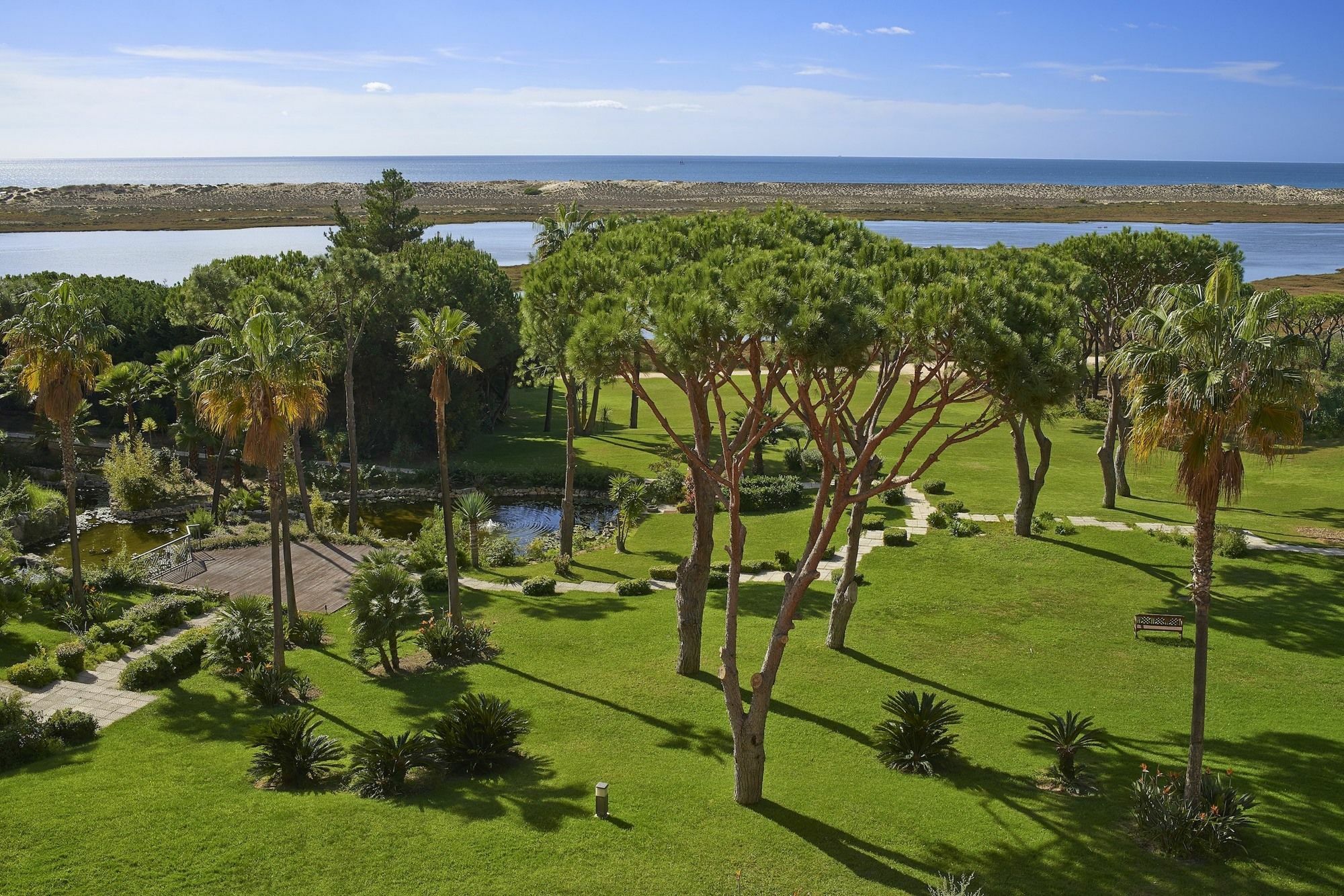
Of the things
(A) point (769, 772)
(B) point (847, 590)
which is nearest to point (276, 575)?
(A) point (769, 772)

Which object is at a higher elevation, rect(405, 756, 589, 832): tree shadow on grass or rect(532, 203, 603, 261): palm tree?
rect(532, 203, 603, 261): palm tree

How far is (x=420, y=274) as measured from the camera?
50.7 m

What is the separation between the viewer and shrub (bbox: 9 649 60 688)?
22.2 metres

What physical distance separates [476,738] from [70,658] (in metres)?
11.6

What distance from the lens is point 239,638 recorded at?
23625mm

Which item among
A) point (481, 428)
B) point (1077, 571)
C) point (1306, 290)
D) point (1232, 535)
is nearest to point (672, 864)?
point (1077, 571)

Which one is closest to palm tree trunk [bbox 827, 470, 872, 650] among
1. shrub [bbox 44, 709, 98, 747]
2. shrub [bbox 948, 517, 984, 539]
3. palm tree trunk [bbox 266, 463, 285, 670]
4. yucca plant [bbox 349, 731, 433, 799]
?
shrub [bbox 948, 517, 984, 539]

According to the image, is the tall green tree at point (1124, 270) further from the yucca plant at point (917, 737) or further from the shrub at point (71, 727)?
the shrub at point (71, 727)

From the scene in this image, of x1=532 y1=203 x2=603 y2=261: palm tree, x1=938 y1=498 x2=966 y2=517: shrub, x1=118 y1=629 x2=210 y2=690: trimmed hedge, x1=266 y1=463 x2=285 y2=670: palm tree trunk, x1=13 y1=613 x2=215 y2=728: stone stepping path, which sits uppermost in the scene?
x1=532 y1=203 x2=603 y2=261: palm tree

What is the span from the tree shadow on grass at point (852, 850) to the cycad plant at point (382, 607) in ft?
33.3

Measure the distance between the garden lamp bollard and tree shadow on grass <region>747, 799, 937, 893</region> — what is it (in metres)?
2.44

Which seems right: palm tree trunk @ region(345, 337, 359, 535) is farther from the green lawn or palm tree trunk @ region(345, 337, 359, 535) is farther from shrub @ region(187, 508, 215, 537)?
the green lawn

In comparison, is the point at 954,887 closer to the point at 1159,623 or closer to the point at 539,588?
the point at 1159,623

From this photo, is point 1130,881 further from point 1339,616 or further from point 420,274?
point 420,274
